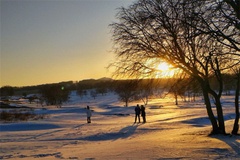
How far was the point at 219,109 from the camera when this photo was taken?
56.5 ft

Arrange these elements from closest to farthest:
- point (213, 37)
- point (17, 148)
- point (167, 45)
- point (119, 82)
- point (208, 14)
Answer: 1. point (208, 14)
2. point (213, 37)
3. point (17, 148)
4. point (167, 45)
5. point (119, 82)

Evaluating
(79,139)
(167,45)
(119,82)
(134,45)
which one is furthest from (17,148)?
(167,45)

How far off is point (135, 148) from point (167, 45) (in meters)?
5.61

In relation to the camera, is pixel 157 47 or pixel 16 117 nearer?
pixel 157 47

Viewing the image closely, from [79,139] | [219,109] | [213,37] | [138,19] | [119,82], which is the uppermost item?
[138,19]

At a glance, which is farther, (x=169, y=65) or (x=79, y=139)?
(x=79, y=139)

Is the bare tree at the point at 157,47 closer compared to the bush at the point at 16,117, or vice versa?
the bare tree at the point at 157,47

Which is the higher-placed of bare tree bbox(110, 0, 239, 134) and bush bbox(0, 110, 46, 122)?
bare tree bbox(110, 0, 239, 134)

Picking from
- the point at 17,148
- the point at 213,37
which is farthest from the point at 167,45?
the point at 17,148

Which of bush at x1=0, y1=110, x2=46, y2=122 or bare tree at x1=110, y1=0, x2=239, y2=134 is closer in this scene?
bare tree at x1=110, y1=0, x2=239, y2=134

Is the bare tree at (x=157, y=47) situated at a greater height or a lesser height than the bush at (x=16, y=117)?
greater

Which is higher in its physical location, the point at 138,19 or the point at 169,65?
the point at 138,19

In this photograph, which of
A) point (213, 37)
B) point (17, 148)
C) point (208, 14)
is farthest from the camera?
point (17, 148)

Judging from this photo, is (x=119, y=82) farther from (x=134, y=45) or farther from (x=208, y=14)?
(x=208, y=14)
